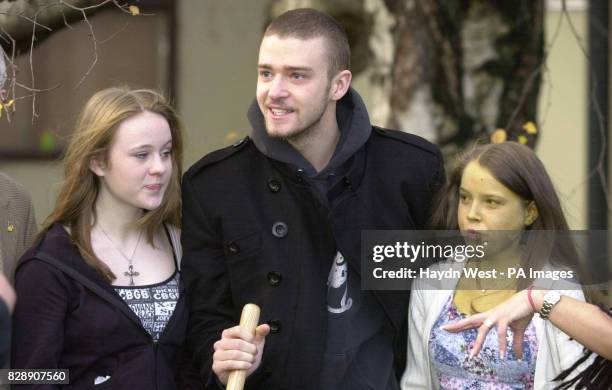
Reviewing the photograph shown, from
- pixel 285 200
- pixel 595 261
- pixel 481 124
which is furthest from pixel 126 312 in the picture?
pixel 481 124

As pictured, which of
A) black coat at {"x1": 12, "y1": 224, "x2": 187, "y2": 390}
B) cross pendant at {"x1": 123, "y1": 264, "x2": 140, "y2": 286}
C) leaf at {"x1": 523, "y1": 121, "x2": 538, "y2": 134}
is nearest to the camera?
black coat at {"x1": 12, "y1": 224, "x2": 187, "y2": 390}

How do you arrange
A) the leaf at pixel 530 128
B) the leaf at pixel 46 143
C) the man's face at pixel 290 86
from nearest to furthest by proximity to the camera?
the man's face at pixel 290 86, the leaf at pixel 530 128, the leaf at pixel 46 143

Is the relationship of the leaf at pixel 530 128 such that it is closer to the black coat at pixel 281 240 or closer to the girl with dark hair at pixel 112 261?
the black coat at pixel 281 240

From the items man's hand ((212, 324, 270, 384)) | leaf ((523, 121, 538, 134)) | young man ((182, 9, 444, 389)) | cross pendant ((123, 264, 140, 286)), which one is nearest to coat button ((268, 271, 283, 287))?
young man ((182, 9, 444, 389))

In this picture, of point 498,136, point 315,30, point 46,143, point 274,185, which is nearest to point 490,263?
point 274,185

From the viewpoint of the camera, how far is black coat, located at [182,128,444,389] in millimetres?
3635

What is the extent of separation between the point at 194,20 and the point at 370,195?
3.45 metres

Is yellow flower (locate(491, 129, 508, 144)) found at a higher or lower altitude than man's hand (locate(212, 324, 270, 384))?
higher

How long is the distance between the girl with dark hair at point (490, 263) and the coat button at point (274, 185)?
53 cm

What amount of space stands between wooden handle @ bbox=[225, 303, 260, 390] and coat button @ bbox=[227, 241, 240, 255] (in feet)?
0.86

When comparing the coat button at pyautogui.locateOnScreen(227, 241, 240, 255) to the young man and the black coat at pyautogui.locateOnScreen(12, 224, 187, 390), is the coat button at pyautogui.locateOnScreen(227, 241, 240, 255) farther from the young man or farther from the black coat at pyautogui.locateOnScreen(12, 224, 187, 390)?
the black coat at pyautogui.locateOnScreen(12, 224, 187, 390)

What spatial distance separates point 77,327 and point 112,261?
24cm

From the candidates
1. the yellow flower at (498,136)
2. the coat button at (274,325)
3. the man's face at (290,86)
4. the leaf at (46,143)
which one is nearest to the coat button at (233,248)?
the coat button at (274,325)

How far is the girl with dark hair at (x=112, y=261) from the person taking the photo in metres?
3.41
